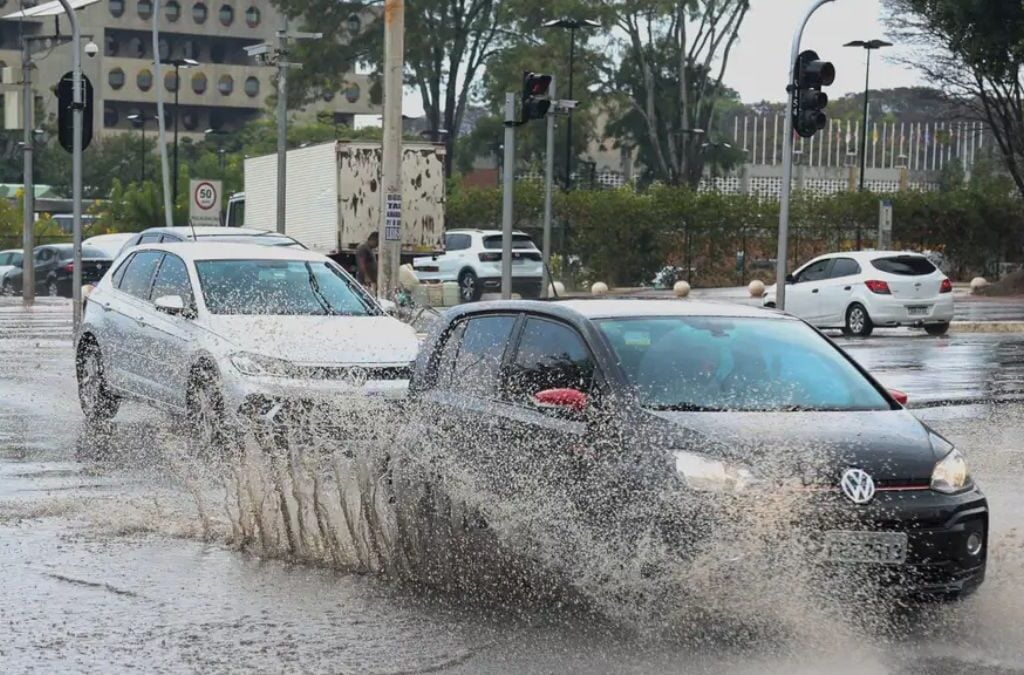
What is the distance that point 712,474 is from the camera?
25.1ft

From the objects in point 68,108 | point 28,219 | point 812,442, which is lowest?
point 28,219

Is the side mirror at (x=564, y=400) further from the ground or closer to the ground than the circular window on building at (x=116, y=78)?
closer to the ground

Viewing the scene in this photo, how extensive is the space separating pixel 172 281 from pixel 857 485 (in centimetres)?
874

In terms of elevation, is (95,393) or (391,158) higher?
(391,158)

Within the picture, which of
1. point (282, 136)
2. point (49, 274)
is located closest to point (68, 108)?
point (282, 136)

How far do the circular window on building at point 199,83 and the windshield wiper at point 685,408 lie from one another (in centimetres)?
11600

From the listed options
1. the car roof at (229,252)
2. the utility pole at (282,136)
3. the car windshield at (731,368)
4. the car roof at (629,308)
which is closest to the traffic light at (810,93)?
the car roof at (229,252)

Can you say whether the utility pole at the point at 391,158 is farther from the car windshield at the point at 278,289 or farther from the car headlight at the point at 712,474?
the car headlight at the point at 712,474

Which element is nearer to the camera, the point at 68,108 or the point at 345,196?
the point at 68,108

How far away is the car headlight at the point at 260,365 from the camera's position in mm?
13242

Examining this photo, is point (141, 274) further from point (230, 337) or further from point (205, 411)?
point (205, 411)

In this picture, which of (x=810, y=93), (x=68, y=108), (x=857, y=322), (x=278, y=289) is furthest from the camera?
(x=857, y=322)

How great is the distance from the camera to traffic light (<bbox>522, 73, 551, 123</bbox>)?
22.0 metres

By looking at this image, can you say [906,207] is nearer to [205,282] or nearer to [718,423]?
[205,282]
